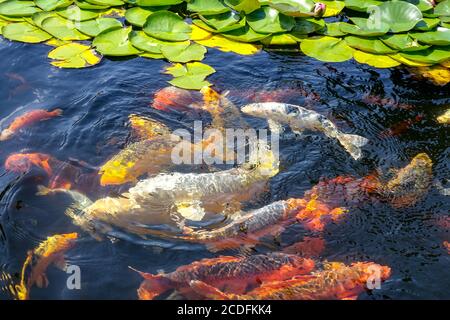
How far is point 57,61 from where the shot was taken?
266 inches

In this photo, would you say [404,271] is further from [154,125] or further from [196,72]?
[196,72]

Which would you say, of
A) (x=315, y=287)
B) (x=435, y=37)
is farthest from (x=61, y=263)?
(x=435, y=37)

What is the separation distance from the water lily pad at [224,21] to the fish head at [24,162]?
3.07 m

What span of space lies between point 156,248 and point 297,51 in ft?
12.5

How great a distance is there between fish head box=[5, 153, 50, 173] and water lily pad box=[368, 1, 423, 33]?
4.75m

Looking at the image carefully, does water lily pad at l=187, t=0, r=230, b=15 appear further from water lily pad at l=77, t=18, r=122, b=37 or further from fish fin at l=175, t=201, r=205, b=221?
fish fin at l=175, t=201, r=205, b=221

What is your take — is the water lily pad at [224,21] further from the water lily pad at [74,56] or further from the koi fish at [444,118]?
the koi fish at [444,118]

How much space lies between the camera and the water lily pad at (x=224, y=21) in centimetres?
694

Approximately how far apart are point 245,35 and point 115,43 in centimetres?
179

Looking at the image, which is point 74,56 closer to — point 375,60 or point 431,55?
point 375,60

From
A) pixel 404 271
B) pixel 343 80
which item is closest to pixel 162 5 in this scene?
pixel 343 80

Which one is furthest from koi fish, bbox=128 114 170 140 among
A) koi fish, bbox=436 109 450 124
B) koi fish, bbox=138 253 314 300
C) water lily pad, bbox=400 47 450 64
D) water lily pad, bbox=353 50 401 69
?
water lily pad, bbox=400 47 450 64

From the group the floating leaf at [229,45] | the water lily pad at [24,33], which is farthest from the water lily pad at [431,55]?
the water lily pad at [24,33]
